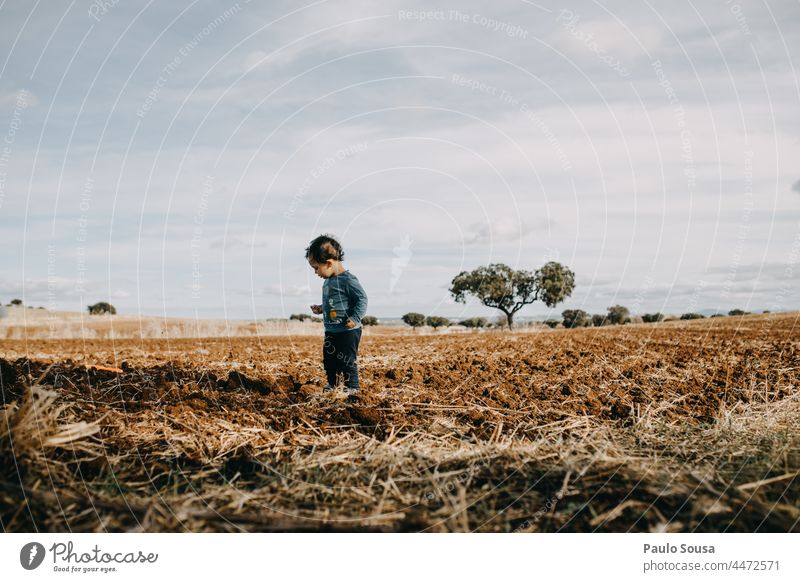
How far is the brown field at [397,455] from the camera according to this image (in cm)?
324

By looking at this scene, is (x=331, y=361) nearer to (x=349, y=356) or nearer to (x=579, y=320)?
(x=349, y=356)

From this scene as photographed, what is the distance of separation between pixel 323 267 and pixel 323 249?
238mm

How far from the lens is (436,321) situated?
126 ft

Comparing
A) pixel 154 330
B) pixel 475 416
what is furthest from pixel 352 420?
pixel 154 330

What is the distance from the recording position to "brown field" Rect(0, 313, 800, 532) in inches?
127

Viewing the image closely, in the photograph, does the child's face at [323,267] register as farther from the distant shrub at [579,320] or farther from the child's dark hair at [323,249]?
the distant shrub at [579,320]

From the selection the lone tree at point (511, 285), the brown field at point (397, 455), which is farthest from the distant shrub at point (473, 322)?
the brown field at point (397, 455)

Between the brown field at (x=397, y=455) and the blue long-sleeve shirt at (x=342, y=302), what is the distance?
0.92 metres

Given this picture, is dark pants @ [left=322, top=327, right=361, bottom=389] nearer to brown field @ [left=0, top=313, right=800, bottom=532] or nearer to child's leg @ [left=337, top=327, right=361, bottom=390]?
child's leg @ [left=337, top=327, right=361, bottom=390]

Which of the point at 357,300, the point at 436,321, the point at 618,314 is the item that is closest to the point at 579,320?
the point at 618,314
